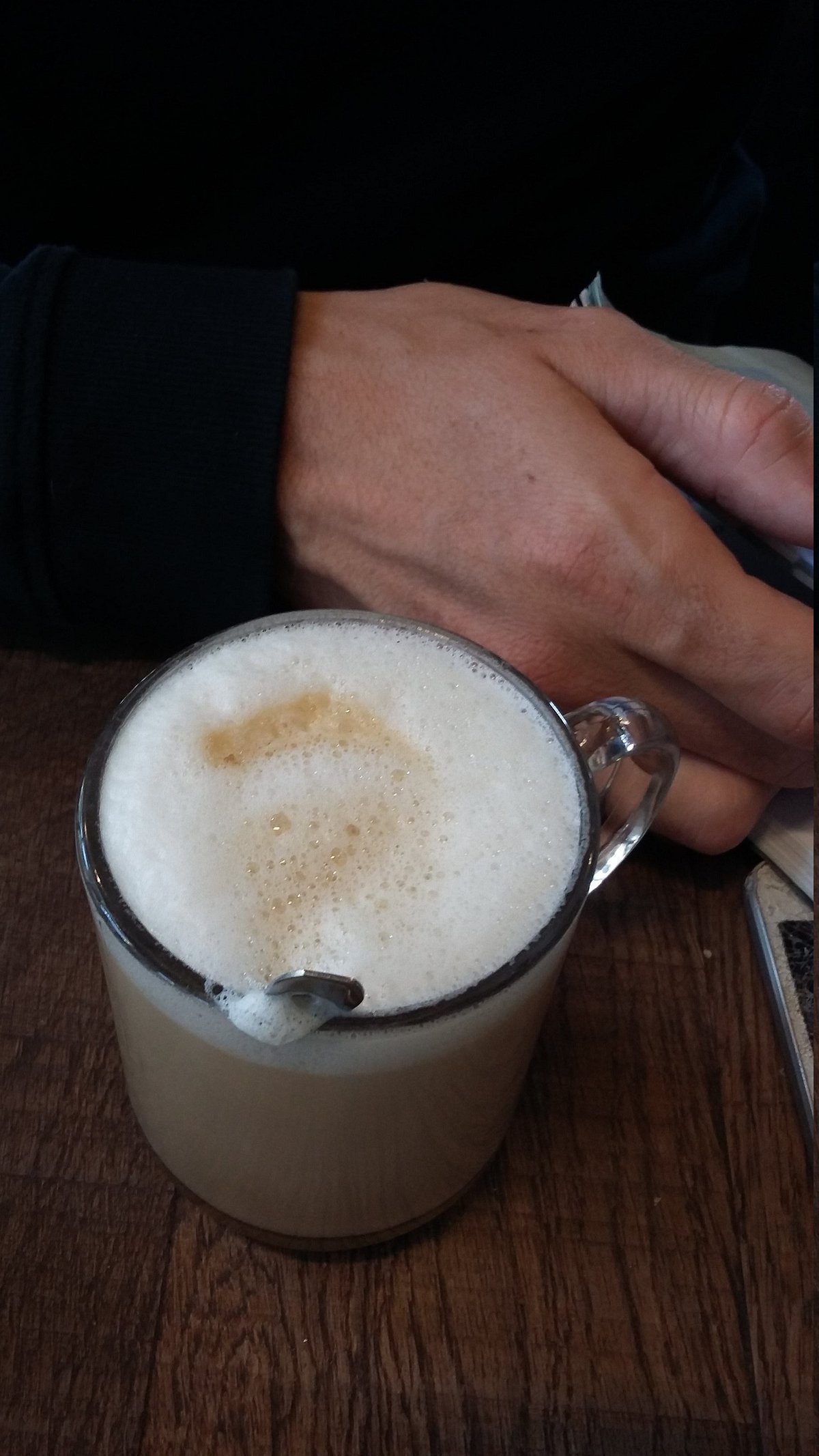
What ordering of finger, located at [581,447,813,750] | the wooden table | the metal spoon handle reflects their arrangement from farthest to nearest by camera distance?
finger, located at [581,447,813,750] → the wooden table → the metal spoon handle

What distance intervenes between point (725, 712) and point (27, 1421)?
426 millimetres

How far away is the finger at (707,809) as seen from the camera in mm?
554

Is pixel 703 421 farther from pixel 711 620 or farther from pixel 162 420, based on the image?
pixel 162 420

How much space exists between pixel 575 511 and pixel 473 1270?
0.34 metres

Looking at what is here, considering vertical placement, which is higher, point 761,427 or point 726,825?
point 761,427

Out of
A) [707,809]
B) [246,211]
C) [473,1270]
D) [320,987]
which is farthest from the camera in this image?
[246,211]

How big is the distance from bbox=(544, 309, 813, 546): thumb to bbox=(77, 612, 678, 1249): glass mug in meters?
0.18

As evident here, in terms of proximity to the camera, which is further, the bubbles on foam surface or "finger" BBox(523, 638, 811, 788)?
"finger" BBox(523, 638, 811, 788)

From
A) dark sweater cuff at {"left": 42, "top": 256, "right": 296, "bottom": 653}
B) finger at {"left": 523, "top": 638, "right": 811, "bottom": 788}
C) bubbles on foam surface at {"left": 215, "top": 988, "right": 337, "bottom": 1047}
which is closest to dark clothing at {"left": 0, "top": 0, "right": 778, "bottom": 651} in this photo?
dark sweater cuff at {"left": 42, "top": 256, "right": 296, "bottom": 653}

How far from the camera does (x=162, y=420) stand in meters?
0.56

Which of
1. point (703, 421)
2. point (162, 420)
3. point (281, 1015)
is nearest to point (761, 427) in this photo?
point (703, 421)

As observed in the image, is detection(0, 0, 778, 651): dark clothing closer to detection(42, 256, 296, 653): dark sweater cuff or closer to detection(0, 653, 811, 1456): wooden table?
detection(42, 256, 296, 653): dark sweater cuff

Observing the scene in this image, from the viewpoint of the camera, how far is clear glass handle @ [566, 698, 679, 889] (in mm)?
447

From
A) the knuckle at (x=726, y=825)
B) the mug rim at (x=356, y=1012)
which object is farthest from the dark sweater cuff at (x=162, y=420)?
the knuckle at (x=726, y=825)
